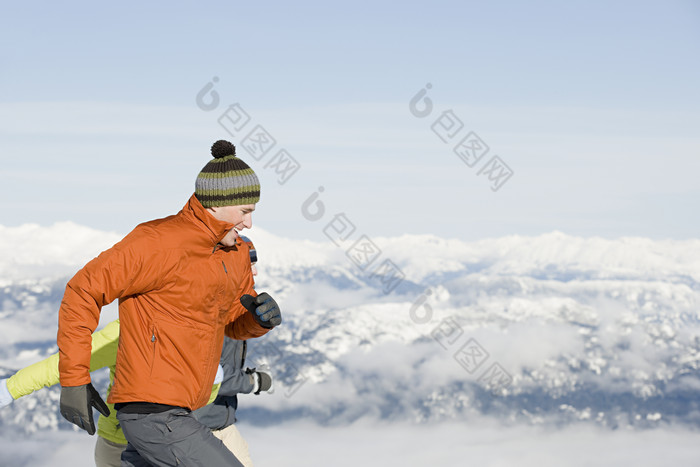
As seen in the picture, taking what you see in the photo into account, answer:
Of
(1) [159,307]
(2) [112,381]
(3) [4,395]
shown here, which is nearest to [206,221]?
(1) [159,307]

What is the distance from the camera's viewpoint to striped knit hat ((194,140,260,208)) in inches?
191

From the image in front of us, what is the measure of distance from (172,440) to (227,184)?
1.75m

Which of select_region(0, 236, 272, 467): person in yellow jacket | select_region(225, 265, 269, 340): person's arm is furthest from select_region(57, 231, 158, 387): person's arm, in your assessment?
select_region(225, 265, 269, 340): person's arm

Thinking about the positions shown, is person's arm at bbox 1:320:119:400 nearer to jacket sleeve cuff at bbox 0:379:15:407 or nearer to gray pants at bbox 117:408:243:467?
jacket sleeve cuff at bbox 0:379:15:407

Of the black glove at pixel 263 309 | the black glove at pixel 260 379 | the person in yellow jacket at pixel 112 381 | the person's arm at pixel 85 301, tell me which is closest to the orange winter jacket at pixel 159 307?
the person's arm at pixel 85 301

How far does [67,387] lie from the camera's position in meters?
4.37

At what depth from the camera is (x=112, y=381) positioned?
18.3 feet

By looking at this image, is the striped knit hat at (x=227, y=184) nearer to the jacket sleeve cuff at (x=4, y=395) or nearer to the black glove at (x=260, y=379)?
the jacket sleeve cuff at (x=4, y=395)

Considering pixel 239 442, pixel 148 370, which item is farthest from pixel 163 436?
pixel 239 442

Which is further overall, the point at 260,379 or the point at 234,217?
the point at 260,379

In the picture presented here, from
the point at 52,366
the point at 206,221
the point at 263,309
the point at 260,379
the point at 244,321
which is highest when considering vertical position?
the point at 206,221

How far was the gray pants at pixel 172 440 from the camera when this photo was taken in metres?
4.61

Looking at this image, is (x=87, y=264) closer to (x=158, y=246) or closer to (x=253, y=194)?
(x=158, y=246)

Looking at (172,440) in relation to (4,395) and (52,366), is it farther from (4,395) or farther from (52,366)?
(4,395)
